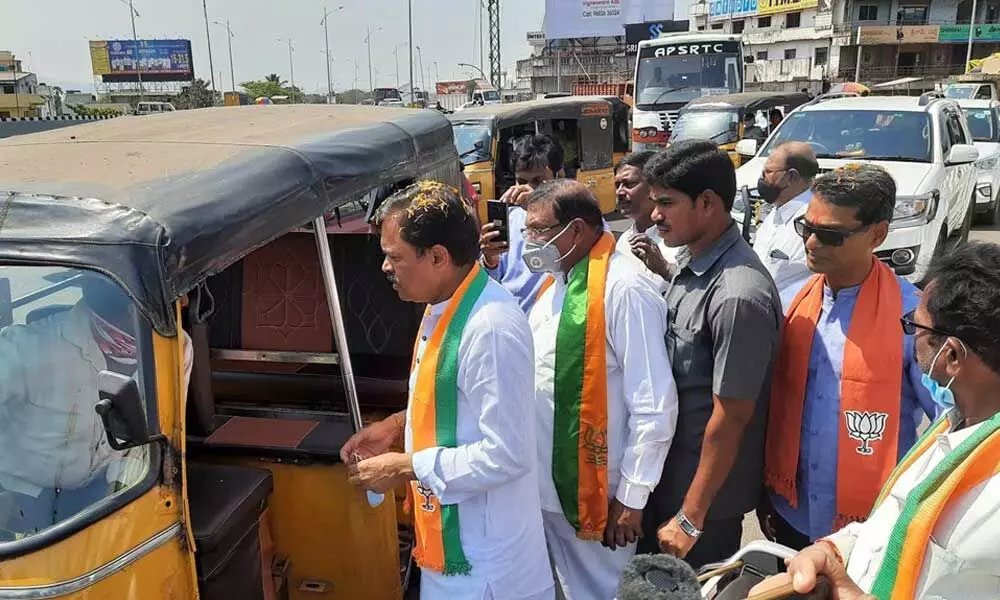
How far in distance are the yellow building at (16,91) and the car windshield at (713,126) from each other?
38972 mm

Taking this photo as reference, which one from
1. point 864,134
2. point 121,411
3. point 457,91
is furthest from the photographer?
point 457,91

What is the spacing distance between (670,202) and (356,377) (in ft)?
5.73

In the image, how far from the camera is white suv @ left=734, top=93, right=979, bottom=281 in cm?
670

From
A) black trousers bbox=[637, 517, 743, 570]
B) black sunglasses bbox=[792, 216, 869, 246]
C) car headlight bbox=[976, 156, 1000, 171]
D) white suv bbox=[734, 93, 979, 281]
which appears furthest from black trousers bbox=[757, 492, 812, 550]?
car headlight bbox=[976, 156, 1000, 171]

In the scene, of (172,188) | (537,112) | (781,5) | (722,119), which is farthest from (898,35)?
(172,188)

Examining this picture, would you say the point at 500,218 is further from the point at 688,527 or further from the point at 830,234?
the point at 688,527

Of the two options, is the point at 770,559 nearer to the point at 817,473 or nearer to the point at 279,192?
the point at 817,473

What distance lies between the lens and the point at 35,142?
2.62 m

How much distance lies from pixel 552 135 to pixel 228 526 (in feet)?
35.1

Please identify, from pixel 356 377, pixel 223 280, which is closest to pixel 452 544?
pixel 356 377

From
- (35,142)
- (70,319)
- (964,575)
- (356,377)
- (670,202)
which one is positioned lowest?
(356,377)

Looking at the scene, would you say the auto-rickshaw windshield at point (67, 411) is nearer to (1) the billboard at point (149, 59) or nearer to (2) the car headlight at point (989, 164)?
(2) the car headlight at point (989, 164)

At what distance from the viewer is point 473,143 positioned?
1059 centimetres

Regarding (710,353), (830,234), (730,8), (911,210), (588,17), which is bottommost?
(911,210)
